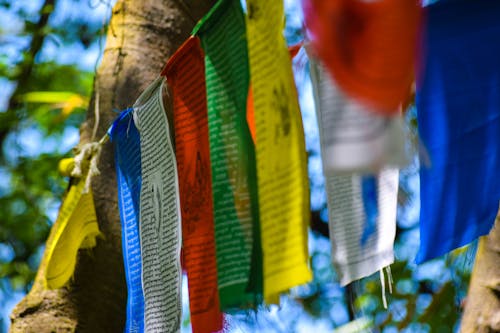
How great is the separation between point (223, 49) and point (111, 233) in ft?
3.33

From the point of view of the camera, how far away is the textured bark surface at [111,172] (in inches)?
98.3

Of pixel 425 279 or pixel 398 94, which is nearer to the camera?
pixel 398 94

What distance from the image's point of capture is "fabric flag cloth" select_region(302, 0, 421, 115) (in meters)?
1.09

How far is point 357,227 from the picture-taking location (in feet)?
4.91

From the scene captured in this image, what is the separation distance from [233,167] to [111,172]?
105 cm

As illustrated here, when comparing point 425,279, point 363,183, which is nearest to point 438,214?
point 363,183

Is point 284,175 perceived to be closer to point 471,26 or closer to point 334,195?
point 334,195

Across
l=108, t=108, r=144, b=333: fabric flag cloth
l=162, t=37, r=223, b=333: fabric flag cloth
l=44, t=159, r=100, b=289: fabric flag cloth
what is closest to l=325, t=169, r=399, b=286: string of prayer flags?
l=162, t=37, r=223, b=333: fabric flag cloth

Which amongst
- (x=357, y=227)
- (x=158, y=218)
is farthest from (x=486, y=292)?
(x=158, y=218)

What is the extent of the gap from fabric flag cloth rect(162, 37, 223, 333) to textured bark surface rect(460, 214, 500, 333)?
540mm

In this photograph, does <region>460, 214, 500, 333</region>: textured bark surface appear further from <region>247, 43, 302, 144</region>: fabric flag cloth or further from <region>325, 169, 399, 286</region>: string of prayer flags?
<region>247, 43, 302, 144</region>: fabric flag cloth

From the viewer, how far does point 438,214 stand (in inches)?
59.5

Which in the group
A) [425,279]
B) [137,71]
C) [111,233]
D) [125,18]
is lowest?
[425,279]

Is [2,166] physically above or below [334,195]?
above
